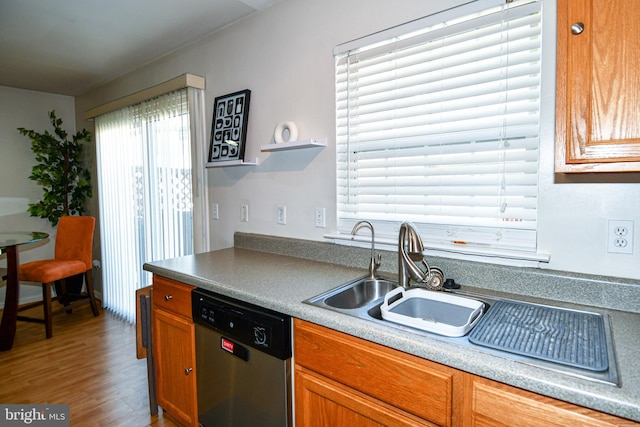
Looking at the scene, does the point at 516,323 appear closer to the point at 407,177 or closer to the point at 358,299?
the point at 358,299

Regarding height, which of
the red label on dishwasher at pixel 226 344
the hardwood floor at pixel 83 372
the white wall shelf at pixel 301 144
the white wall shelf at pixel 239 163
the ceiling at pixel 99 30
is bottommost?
the hardwood floor at pixel 83 372

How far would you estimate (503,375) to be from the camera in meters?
0.85

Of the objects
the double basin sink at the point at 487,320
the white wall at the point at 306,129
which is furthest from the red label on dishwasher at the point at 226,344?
the white wall at the point at 306,129

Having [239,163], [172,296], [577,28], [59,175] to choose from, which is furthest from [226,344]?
[59,175]

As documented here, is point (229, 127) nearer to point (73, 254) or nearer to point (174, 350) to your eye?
point (174, 350)

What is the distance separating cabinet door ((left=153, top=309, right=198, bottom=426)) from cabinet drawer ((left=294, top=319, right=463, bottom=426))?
77 cm

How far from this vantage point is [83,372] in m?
2.55

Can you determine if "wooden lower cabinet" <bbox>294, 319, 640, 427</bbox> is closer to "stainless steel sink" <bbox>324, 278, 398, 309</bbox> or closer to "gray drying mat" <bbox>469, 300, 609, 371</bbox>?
"gray drying mat" <bbox>469, 300, 609, 371</bbox>

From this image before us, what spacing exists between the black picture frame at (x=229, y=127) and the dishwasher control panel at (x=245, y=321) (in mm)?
1062

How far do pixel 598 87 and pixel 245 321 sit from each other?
4.61 feet

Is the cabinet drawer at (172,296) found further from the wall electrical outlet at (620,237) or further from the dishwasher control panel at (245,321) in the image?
the wall electrical outlet at (620,237)

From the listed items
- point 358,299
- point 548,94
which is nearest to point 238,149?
point 358,299

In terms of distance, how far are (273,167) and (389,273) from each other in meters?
1.03

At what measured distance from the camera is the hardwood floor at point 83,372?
210cm
